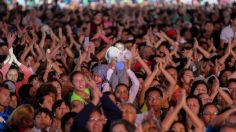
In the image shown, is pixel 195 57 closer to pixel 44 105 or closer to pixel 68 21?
pixel 44 105

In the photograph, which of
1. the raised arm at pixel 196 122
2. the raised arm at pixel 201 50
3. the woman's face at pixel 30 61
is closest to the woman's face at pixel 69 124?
the raised arm at pixel 196 122

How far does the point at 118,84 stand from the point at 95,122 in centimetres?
263

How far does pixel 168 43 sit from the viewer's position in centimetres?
1694

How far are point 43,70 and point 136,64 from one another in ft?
4.92

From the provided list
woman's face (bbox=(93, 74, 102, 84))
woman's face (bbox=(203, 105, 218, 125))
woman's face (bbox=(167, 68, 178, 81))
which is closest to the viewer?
woman's face (bbox=(203, 105, 218, 125))

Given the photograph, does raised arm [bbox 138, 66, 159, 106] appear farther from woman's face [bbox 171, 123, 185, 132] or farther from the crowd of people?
woman's face [bbox 171, 123, 185, 132]

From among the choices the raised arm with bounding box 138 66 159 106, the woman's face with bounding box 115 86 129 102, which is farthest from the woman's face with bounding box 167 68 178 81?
the woman's face with bounding box 115 86 129 102

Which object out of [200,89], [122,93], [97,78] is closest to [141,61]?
[97,78]

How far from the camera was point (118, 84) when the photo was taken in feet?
36.7

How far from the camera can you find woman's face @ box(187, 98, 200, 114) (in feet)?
33.6

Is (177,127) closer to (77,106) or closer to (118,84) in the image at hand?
(77,106)

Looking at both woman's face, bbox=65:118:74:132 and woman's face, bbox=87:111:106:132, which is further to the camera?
woman's face, bbox=65:118:74:132

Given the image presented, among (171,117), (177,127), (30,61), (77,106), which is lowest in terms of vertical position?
(177,127)

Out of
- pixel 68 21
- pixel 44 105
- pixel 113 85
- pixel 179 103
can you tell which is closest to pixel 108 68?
pixel 113 85
